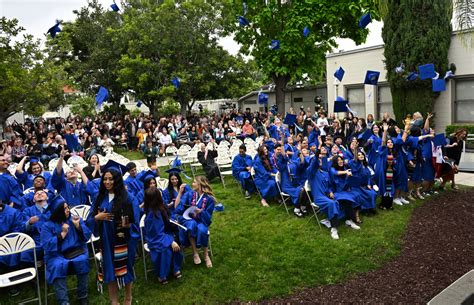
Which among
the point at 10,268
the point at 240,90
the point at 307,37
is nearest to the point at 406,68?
the point at 307,37

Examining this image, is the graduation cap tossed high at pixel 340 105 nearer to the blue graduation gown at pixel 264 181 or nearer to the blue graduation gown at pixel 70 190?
the blue graduation gown at pixel 264 181

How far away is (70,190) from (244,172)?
4501 mm

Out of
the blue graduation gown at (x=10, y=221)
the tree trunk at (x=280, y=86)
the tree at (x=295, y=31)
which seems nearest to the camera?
the blue graduation gown at (x=10, y=221)

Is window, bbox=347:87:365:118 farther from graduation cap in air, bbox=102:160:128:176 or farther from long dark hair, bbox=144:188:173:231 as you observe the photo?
long dark hair, bbox=144:188:173:231

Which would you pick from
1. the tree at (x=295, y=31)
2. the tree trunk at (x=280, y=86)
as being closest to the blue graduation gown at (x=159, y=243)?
the tree at (x=295, y=31)

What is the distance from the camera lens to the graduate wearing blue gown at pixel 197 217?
589cm

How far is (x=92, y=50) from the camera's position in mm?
28469

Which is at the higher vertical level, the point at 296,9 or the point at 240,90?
the point at 296,9

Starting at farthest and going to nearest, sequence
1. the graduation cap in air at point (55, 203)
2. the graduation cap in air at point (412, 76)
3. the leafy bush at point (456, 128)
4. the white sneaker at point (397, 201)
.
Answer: the leafy bush at point (456, 128) → the graduation cap in air at point (412, 76) → the white sneaker at point (397, 201) → the graduation cap in air at point (55, 203)

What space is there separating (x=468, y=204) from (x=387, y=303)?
502 centimetres

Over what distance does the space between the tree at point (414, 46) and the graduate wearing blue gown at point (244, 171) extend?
8817 mm

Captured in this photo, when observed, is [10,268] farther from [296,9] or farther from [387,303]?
[296,9]

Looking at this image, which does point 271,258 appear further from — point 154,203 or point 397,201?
point 397,201

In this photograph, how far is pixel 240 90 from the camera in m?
25.0
